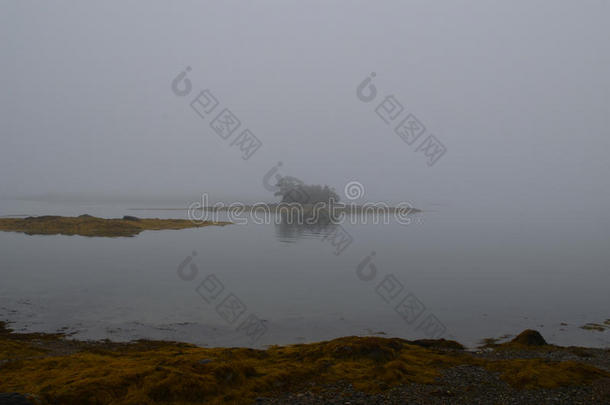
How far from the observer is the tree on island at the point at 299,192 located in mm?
105562

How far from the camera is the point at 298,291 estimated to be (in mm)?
21844

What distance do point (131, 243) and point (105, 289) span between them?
67.2 ft

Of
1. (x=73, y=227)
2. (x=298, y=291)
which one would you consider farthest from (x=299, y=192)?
(x=298, y=291)

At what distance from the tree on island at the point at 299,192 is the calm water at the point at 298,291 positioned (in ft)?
214

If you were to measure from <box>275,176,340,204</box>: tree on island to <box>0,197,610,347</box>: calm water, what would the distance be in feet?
214

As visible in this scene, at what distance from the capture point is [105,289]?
21.1m

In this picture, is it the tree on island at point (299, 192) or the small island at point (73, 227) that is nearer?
the small island at point (73, 227)

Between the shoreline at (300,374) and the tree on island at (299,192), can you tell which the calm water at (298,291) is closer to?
the shoreline at (300,374)

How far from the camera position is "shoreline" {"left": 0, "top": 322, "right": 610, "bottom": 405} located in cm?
898

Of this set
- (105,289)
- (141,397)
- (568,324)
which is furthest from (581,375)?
(105,289)

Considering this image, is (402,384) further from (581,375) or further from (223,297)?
(223,297)

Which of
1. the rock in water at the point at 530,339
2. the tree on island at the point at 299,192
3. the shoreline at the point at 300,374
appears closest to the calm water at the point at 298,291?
the rock in water at the point at 530,339

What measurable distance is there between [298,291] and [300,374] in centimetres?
1155

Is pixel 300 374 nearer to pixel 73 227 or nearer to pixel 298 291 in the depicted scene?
pixel 298 291
